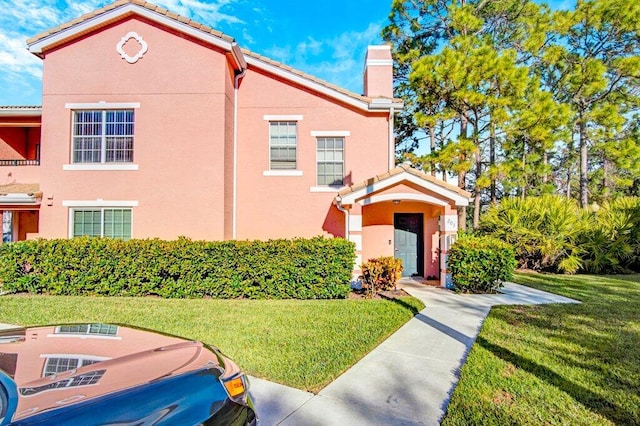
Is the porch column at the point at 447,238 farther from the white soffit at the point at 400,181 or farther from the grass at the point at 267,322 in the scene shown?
the grass at the point at 267,322

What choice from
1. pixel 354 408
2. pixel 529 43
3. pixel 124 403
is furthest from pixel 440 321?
pixel 529 43

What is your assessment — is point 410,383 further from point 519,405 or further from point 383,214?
point 383,214

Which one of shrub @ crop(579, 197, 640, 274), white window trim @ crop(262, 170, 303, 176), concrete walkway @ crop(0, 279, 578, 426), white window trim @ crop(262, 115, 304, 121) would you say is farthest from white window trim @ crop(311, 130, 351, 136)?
shrub @ crop(579, 197, 640, 274)

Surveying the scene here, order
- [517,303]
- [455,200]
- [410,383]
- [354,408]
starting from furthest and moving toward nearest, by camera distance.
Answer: [455,200] < [517,303] < [410,383] < [354,408]

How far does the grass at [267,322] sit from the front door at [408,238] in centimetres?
389

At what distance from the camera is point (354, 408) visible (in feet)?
13.1

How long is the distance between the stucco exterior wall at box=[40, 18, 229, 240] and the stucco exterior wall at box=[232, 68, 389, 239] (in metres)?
1.30

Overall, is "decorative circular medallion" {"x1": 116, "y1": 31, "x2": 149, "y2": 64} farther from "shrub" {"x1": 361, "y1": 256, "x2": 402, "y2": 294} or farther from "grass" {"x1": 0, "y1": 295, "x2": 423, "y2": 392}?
"shrub" {"x1": 361, "y1": 256, "x2": 402, "y2": 294}

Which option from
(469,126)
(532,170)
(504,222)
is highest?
(469,126)

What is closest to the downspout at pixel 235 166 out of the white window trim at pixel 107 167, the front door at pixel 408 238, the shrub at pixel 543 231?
the white window trim at pixel 107 167

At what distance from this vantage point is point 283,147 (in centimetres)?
1291

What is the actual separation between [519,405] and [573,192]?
38456 millimetres

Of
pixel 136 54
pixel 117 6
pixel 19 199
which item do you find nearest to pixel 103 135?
pixel 136 54

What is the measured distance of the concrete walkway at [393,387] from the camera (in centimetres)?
382
